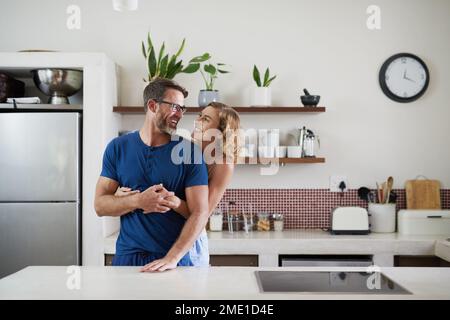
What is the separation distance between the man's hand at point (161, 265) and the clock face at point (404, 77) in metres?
2.69

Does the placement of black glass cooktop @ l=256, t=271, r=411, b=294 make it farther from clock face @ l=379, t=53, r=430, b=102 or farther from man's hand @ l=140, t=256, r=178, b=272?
clock face @ l=379, t=53, r=430, b=102

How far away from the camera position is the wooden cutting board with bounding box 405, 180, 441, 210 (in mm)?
4051

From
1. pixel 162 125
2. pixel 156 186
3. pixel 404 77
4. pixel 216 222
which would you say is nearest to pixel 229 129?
pixel 162 125

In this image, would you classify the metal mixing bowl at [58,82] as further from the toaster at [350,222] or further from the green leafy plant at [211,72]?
the toaster at [350,222]

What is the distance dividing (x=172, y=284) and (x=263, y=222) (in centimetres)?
221

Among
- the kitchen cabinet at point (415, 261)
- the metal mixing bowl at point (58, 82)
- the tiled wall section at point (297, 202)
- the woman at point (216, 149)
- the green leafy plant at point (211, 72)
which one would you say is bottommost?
the kitchen cabinet at point (415, 261)

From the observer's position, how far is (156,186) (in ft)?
7.07

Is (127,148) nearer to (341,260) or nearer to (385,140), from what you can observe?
(341,260)

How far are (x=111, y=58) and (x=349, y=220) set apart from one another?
7.45ft

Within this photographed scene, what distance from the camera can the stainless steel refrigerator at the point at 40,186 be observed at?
359cm

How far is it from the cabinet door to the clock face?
1.77 metres

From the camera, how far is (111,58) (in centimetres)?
416

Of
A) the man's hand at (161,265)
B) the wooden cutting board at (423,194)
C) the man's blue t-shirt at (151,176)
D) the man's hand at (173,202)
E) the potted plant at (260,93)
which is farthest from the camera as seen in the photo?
the wooden cutting board at (423,194)

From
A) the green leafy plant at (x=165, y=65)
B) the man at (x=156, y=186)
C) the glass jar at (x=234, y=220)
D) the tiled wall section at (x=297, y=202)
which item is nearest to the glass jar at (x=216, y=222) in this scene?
the glass jar at (x=234, y=220)
